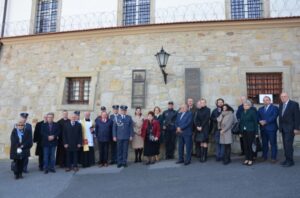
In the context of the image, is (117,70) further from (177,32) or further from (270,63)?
(270,63)

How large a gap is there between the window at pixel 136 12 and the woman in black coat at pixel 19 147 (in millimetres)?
5636

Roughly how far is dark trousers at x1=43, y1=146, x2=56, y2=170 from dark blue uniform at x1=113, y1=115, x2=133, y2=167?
1725mm

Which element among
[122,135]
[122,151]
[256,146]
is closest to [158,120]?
[122,135]

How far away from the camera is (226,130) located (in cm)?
699

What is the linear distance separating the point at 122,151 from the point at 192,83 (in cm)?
312

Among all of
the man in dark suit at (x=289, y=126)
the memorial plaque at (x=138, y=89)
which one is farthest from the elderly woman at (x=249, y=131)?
the memorial plaque at (x=138, y=89)

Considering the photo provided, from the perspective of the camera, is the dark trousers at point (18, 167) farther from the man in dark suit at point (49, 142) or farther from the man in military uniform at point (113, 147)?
the man in military uniform at point (113, 147)

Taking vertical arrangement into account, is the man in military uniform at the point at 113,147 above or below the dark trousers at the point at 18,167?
above

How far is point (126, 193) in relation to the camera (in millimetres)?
5359

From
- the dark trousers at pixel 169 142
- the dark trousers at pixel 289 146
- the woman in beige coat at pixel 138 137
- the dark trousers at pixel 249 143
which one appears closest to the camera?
the dark trousers at pixel 289 146

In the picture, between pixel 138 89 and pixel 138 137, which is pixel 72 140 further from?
pixel 138 89

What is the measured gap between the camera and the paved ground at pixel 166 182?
16.8 ft

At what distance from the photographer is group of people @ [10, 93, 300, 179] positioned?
264 inches

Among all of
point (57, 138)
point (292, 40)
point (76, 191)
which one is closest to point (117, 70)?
point (57, 138)
